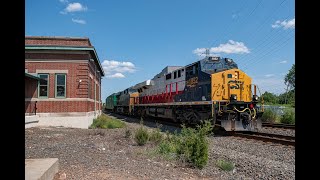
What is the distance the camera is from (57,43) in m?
20.1

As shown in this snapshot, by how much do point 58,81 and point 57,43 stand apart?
8.41ft

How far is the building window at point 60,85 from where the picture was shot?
64.1 feet

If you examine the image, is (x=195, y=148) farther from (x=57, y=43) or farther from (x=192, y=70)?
(x=57, y=43)

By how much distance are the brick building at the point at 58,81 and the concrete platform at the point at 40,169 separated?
45.7 feet

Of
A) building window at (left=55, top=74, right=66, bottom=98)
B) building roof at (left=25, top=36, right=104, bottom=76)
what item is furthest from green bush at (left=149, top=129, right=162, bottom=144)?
building roof at (left=25, top=36, right=104, bottom=76)

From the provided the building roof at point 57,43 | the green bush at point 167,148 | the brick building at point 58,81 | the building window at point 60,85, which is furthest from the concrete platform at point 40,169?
the building roof at point 57,43

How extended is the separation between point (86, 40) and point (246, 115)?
11.7 metres

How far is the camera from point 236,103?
14852 mm

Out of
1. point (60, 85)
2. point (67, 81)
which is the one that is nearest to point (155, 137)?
point (67, 81)

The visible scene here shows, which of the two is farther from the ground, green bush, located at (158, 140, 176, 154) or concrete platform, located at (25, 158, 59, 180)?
concrete platform, located at (25, 158, 59, 180)

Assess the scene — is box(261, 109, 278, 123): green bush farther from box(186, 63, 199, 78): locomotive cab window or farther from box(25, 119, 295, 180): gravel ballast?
box(25, 119, 295, 180): gravel ballast

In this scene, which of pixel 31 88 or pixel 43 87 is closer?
pixel 31 88

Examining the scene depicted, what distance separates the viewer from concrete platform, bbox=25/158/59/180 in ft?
15.0

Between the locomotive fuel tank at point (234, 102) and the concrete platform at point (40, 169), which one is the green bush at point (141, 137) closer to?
the locomotive fuel tank at point (234, 102)
